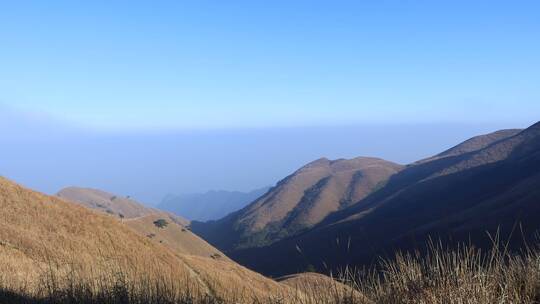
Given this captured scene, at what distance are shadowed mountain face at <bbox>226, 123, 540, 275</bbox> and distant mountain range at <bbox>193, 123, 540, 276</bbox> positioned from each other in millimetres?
190

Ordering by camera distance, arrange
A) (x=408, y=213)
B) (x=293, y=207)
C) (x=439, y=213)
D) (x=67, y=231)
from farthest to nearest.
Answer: (x=293, y=207) < (x=408, y=213) < (x=439, y=213) < (x=67, y=231)

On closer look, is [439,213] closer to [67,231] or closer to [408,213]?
[408,213]

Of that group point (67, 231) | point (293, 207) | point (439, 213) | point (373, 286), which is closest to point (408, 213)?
point (439, 213)

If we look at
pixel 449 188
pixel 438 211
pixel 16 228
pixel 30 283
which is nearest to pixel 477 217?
pixel 438 211

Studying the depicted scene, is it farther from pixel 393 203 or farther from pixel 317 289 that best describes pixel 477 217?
pixel 317 289

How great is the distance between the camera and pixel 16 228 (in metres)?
22.7

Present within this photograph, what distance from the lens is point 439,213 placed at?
9450cm

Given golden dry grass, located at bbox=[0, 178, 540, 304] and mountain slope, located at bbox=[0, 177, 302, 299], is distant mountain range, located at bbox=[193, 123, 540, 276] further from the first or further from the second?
golden dry grass, located at bbox=[0, 178, 540, 304]

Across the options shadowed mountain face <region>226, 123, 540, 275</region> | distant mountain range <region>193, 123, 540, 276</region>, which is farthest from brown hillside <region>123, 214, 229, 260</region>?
shadowed mountain face <region>226, 123, 540, 275</region>

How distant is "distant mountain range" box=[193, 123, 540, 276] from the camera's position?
67.4 meters

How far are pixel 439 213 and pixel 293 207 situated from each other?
77263 millimetres

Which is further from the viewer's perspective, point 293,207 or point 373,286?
point 293,207

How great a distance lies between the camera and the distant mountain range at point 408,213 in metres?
67.4

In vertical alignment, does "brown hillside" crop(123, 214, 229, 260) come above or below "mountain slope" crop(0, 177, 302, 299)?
below
